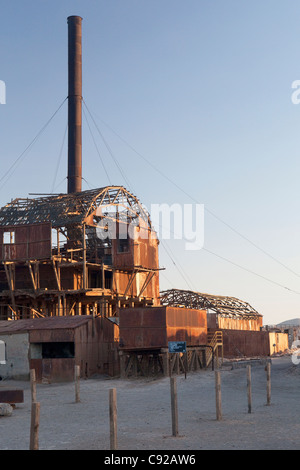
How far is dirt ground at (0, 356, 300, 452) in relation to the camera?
1847 centimetres

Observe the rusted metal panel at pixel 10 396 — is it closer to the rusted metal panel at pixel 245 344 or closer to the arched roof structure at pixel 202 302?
the rusted metal panel at pixel 245 344

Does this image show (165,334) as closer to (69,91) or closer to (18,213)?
(18,213)

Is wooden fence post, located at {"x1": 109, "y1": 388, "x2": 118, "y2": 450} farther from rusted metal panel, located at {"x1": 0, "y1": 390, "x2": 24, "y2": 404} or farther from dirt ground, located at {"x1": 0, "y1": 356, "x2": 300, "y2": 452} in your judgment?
rusted metal panel, located at {"x1": 0, "y1": 390, "x2": 24, "y2": 404}

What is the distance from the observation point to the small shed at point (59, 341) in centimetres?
4294

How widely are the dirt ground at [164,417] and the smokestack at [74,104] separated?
3255cm

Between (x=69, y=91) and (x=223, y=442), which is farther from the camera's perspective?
(x=69, y=91)

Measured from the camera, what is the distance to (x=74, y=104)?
7031cm

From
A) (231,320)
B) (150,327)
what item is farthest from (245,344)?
(150,327)

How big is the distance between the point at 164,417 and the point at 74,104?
169 ft

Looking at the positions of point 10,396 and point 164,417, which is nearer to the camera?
point 164,417

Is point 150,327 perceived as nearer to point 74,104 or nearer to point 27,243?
point 27,243
